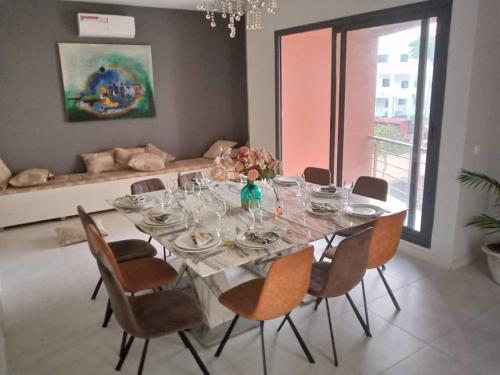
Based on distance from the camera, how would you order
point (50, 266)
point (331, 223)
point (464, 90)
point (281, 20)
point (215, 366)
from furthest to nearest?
point (281, 20), point (50, 266), point (464, 90), point (331, 223), point (215, 366)

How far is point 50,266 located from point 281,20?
3806 mm

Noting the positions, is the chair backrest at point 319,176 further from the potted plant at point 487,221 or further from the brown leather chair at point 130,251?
the brown leather chair at point 130,251

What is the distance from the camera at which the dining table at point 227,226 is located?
7.11 feet

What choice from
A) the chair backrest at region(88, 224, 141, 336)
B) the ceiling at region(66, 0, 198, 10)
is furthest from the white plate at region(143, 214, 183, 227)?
the ceiling at region(66, 0, 198, 10)

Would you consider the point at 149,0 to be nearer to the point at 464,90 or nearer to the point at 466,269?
the point at 464,90

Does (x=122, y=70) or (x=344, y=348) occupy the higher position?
(x=122, y=70)

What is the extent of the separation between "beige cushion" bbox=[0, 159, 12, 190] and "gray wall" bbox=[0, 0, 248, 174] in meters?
0.20

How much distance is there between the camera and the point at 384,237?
8.36ft

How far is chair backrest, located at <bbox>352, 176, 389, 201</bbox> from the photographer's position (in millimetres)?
3346

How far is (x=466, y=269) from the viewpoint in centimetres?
349

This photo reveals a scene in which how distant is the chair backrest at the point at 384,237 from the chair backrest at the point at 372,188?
2.57ft

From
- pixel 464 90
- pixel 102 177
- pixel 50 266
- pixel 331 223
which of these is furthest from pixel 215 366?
pixel 102 177

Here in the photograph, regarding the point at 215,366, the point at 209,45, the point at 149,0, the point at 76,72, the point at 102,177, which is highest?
the point at 149,0

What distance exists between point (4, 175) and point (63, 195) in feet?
2.25
